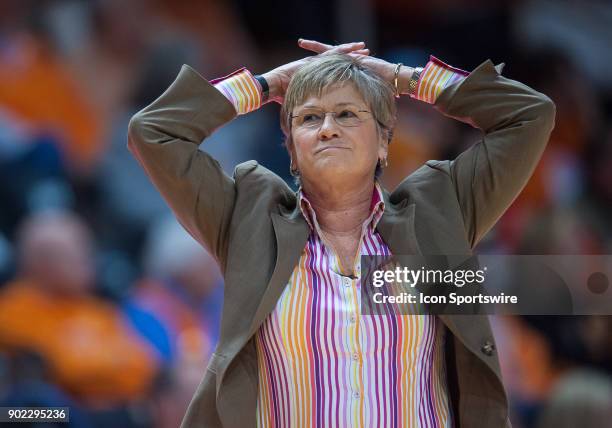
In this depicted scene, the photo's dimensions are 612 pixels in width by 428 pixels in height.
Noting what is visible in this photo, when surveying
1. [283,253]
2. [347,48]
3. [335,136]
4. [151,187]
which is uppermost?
[151,187]

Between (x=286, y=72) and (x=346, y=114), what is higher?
(x=286, y=72)

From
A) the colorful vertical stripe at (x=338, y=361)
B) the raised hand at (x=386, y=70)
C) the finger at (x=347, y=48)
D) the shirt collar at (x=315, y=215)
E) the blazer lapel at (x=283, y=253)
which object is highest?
the finger at (x=347, y=48)

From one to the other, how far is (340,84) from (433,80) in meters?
0.21

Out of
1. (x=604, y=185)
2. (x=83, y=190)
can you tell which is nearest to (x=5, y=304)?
(x=83, y=190)

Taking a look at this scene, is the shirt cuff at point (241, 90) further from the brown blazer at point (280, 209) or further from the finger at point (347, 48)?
the finger at point (347, 48)

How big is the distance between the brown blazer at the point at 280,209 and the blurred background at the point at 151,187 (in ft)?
4.18

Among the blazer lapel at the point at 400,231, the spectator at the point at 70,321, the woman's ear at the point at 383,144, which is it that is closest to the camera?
the blazer lapel at the point at 400,231

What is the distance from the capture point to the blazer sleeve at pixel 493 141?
83.8 inches

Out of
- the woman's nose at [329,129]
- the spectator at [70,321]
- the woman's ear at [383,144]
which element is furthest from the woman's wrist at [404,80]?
the spectator at [70,321]

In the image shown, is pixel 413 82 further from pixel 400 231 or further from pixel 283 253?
pixel 283 253

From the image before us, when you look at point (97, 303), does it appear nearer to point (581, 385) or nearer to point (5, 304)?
point (5, 304)

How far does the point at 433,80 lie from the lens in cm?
221

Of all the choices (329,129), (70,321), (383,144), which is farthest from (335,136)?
(70,321)

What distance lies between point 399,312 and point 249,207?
36 cm
